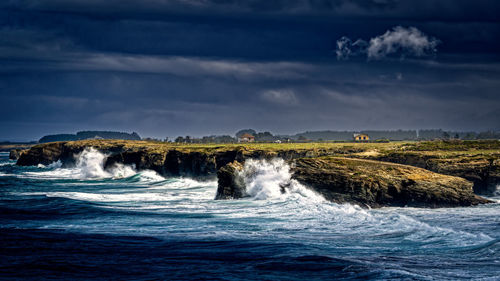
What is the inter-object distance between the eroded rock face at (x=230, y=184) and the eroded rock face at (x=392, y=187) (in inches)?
289

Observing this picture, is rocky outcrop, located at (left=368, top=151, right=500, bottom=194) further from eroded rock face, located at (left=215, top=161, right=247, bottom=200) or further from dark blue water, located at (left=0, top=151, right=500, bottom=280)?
eroded rock face, located at (left=215, top=161, right=247, bottom=200)

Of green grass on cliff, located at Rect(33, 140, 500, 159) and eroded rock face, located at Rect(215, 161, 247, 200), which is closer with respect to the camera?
eroded rock face, located at Rect(215, 161, 247, 200)

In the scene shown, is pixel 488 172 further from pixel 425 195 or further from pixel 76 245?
pixel 76 245

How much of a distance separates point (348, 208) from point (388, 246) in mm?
11432

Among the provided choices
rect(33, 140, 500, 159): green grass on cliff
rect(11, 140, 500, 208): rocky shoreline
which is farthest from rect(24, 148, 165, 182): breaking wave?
rect(11, 140, 500, 208): rocky shoreline

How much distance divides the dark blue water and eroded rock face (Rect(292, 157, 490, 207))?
1474mm

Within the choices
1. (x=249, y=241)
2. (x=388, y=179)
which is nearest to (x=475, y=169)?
(x=388, y=179)

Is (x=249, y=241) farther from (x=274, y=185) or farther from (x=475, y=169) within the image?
(x=475, y=169)

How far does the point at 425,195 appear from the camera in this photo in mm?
35281

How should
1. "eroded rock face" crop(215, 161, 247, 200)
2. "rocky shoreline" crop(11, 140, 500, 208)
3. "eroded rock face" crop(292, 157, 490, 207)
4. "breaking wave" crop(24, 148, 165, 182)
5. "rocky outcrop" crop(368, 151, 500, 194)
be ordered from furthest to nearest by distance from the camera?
"breaking wave" crop(24, 148, 165, 182) → "eroded rock face" crop(215, 161, 247, 200) → "rocky outcrop" crop(368, 151, 500, 194) → "rocky shoreline" crop(11, 140, 500, 208) → "eroded rock face" crop(292, 157, 490, 207)

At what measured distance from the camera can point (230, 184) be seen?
4353cm

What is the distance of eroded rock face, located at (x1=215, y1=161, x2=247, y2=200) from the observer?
43.4 metres

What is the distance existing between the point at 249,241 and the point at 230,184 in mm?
19722

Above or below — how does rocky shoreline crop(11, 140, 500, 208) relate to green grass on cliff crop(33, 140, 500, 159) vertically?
below
